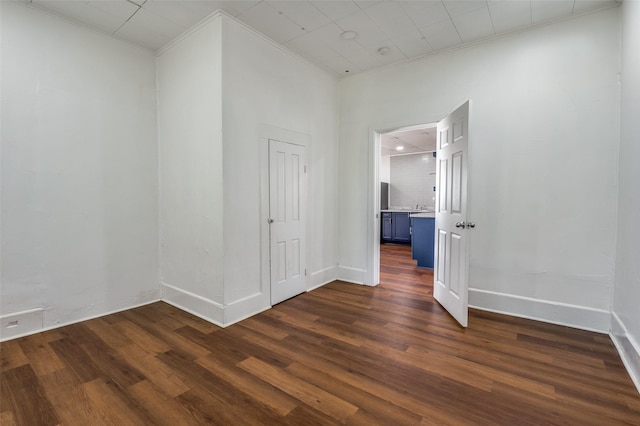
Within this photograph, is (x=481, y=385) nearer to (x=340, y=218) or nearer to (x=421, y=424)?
(x=421, y=424)

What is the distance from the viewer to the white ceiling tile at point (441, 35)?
304 centimetres

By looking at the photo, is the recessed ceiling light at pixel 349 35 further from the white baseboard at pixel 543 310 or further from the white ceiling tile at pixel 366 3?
the white baseboard at pixel 543 310

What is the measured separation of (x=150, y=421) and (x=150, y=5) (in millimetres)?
3301

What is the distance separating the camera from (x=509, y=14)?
2824mm

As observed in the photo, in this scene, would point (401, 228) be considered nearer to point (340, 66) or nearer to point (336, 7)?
point (340, 66)

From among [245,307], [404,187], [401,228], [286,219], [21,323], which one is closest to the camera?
[21,323]

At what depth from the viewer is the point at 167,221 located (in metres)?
3.54

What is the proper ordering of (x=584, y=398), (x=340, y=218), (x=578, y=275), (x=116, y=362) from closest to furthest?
(x=584, y=398) → (x=116, y=362) → (x=578, y=275) → (x=340, y=218)

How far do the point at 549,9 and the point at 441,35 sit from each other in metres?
0.95

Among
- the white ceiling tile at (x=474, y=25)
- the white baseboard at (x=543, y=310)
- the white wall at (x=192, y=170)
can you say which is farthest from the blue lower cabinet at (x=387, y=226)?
the white wall at (x=192, y=170)

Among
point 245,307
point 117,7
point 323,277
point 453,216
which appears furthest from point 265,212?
point 117,7

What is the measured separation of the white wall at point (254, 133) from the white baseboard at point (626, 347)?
3.04 meters

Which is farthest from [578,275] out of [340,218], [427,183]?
[427,183]

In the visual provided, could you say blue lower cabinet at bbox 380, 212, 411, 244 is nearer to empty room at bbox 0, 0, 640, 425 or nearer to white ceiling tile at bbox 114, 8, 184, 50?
empty room at bbox 0, 0, 640, 425
